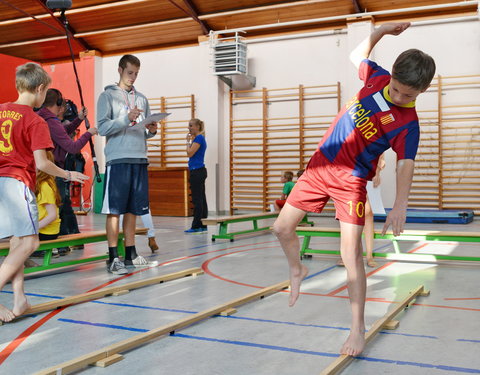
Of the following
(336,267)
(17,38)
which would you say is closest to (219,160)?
(17,38)

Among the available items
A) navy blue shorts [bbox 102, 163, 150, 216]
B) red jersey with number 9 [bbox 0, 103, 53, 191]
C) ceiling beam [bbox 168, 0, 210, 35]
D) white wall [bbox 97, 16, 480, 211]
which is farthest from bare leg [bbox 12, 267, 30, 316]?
ceiling beam [bbox 168, 0, 210, 35]

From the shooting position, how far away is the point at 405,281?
3832mm

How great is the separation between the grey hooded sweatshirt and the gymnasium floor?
0.95m

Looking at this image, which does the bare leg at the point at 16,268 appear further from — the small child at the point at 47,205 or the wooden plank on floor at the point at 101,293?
the small child at the point at 47,205

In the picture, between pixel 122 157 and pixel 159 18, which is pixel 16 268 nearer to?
pixel 122 157

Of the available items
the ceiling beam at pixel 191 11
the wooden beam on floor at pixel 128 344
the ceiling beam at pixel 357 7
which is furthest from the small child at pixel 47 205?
the ceiling beam at pixel 357 7

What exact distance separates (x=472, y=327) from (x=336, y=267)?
6.28 ft

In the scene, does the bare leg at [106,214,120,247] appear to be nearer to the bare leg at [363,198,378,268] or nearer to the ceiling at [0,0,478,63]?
the bare leg at [363,198,378,268]

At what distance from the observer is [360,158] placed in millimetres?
2254

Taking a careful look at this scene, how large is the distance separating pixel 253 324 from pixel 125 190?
1917 millimetres

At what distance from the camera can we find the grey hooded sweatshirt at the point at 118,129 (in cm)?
410

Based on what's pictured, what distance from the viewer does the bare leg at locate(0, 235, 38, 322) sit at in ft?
8.79

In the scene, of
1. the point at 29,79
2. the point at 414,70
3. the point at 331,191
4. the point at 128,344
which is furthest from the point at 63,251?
the point at 414,70

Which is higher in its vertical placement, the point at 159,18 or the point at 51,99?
the point at 159,18
